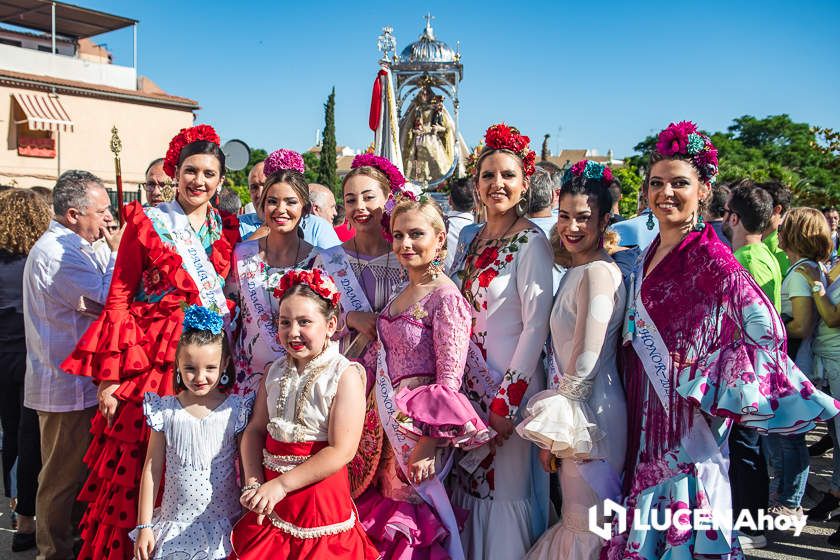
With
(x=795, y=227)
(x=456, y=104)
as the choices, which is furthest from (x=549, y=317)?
(x=456, y=104)

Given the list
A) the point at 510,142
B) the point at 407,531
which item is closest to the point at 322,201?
the point at 510,142

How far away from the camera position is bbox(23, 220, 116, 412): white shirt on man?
12.1ft

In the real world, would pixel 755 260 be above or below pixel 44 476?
above

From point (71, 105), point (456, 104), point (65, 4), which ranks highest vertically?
point (65, 4)

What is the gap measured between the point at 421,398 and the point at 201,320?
953mm

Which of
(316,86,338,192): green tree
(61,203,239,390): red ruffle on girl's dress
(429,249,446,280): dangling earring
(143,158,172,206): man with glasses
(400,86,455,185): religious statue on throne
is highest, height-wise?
(316,86,338,192): green tree

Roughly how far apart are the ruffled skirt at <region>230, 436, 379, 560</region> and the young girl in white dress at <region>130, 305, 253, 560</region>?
0.53ft

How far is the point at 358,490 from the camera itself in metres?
3.04

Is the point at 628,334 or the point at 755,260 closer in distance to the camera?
the point at 628,334

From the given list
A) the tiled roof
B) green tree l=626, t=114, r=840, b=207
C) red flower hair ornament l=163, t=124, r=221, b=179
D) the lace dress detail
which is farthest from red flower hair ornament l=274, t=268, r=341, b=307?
the tiled roof

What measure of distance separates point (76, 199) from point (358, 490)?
229 cm

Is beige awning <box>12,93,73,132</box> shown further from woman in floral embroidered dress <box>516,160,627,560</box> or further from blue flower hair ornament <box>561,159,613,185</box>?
woman in floral embroidered dress <box>516,160,627,560</box>

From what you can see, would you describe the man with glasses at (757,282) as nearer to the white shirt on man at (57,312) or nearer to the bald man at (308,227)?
the bald man at (308,227)

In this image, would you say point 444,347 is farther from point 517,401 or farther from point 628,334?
point 628,334
